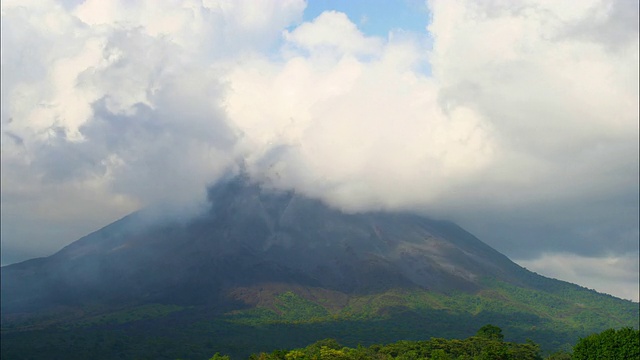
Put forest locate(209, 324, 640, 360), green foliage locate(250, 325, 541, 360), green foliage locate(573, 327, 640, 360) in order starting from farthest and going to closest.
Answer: green foliage locate(250, 325, 541, 360)
forest locate(209, 324, 640, 360)
green foliage locate(573, 327, 640, 360)

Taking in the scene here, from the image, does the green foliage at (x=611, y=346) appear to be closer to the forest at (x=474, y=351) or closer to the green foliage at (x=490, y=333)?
the forest at (x=474, y=351)

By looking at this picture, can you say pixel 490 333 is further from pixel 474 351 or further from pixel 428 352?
pixel 428 352

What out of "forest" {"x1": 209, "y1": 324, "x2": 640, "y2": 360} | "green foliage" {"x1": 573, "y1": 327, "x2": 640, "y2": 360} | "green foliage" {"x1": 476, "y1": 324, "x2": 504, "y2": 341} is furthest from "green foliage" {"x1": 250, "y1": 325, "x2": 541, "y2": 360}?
"green foliage" {"x1": 573, "y1": 327, "x2": 640, "y2": 360}

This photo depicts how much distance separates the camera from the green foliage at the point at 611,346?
109 metres

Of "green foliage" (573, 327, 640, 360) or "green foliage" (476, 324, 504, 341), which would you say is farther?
"green foliage" (476, 324, 504, 341)

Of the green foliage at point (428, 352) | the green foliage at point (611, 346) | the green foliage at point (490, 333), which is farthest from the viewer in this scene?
the green foliage at point (490, 333)

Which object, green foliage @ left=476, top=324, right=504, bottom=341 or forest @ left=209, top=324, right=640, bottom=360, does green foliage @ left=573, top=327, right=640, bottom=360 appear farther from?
green foliage @ left=476, top=324, right=504, bottom=341

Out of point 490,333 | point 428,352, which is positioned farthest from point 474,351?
point 490,333

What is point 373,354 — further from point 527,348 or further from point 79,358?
point 79,358

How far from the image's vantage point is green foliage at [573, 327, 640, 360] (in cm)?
10912

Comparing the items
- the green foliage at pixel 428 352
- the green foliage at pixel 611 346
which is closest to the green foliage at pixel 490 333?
the green foliage at pixel 428 352

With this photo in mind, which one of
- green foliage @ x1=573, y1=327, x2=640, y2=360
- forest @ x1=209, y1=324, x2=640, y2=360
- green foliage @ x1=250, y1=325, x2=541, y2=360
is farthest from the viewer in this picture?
green foliage @ x1=250, y1=325, x2=541, y2=360

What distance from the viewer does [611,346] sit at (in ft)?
367

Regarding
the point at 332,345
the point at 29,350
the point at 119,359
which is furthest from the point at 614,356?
the point at 29,350
